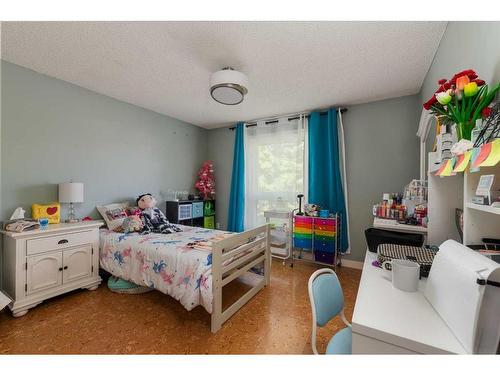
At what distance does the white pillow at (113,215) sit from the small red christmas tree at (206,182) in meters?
1.52

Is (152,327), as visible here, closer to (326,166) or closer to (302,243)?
(302,243)

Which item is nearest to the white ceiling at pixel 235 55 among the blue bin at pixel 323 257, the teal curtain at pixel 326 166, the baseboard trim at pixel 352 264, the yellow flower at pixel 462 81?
the teal curtain at pixel 326 166

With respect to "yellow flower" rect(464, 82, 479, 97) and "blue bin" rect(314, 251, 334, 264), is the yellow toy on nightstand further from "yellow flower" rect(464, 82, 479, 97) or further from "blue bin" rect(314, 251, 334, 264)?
"yellow flower" rect(464, 82, 479, 97)

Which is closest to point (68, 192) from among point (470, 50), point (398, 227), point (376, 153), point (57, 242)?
point (57, 242)

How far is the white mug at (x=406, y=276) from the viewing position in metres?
1.01

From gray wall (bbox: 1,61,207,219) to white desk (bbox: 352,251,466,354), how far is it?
3134 millimetres

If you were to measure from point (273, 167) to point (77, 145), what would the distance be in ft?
9.15

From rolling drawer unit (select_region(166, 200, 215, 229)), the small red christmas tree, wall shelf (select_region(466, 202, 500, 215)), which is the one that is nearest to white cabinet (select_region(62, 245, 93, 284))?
rolling drawer unit (select_region(166, 200, 215, 229))

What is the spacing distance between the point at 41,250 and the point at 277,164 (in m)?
3.16

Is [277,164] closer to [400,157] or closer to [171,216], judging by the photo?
[400,157]

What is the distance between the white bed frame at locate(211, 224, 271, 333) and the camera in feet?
5.73

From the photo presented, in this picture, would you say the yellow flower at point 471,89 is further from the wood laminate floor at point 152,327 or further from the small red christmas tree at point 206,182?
the small red christmas tree at point 206,182
